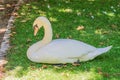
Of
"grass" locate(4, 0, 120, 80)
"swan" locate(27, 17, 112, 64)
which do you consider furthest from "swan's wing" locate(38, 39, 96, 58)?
"grass" locate(4, 0, 120, 80)

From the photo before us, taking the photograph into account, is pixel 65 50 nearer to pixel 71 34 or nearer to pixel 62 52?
pixel 62 52

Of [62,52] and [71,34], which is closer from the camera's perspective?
[62,52]

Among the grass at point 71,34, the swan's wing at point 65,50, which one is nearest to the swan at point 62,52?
the swan's wing at point 65,50

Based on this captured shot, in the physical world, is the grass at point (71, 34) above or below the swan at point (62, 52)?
below

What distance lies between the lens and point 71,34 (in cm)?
896

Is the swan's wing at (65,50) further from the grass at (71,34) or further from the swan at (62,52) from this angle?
the grass at (71,34)

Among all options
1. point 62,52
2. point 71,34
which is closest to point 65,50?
point 62,52

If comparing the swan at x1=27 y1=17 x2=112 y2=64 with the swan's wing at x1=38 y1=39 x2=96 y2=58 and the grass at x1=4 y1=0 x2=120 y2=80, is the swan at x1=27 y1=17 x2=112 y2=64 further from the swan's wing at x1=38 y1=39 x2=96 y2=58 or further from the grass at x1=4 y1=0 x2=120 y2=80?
the grass at x1=4 y1=0 x2=120 y2=80

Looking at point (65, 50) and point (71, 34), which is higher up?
point (65, 50)

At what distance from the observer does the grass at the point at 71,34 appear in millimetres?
6672

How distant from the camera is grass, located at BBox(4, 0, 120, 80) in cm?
667

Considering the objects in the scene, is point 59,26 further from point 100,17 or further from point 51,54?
point 51,54

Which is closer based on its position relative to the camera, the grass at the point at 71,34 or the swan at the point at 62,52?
the grass at the point at 71,34

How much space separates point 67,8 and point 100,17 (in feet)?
4.37
